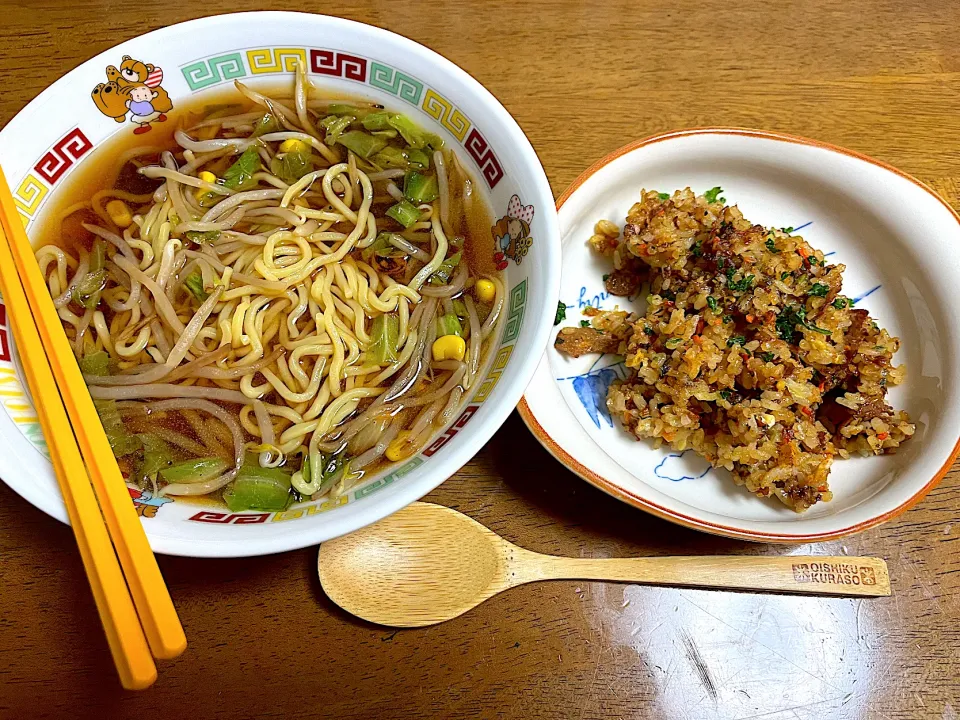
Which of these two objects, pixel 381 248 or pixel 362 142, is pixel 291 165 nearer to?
pixel 362 142

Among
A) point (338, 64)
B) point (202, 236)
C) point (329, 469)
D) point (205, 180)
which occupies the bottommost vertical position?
point (329, 469)

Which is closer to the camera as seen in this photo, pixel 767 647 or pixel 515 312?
pixel 515 312

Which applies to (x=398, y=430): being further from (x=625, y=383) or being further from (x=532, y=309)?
(x=625, y=383)

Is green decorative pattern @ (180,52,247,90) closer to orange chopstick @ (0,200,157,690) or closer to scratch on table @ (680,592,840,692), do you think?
orange chopstick @ (0,200,157,690)

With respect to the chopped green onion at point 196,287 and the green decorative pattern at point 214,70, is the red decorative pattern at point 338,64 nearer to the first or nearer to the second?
the green decorative pattern at point 214,70

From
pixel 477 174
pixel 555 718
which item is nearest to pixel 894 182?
pixel 477 174

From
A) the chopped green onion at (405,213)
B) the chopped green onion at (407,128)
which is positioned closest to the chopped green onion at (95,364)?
the chopped green onion at (405,213)

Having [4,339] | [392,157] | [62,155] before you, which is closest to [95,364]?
[4,339]
